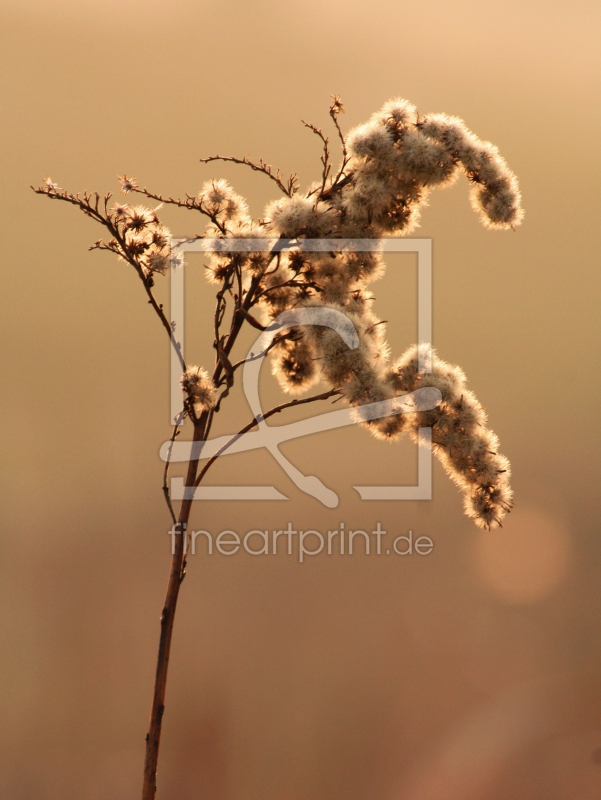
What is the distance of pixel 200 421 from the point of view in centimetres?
120

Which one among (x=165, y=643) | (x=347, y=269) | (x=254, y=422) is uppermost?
(x=347, y=269)

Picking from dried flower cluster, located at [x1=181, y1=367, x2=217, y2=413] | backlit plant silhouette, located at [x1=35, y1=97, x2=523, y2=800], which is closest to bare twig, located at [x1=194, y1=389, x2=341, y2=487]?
backlit plant silhouette, located at [x1=35, y1=97, x2=523, y2=800]

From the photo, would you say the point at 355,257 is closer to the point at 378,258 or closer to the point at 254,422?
the point at 378,258

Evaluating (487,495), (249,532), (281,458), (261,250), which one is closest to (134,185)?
(261,250)

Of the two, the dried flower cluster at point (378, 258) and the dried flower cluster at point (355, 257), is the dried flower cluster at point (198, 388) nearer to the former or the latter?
the dried flower cluster at point (355, 257)

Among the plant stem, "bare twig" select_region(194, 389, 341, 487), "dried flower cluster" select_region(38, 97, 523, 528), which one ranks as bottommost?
the plant stem

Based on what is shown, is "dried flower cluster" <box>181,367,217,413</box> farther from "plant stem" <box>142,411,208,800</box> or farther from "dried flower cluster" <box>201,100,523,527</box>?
"dried flower cluster" <box>201,100,523,527</box>

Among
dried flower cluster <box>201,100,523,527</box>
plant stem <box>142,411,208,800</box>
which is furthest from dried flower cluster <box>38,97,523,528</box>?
plant stem <box>142,411,208,800</box>

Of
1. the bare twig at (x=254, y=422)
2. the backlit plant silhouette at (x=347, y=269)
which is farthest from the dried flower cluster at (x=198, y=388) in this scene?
the bare twig at (x=254, y=422)

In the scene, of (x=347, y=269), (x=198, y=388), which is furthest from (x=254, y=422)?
(x=347, y=269)

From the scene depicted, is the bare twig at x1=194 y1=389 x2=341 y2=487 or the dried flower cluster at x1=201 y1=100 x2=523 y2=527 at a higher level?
the dried flower cluster at x1=201 y1=100 x2=523 y2=527

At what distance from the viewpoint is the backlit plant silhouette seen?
110 cm

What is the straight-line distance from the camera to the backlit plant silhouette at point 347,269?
110 cm

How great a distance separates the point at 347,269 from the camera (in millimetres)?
1178
